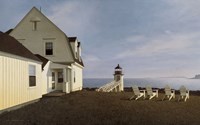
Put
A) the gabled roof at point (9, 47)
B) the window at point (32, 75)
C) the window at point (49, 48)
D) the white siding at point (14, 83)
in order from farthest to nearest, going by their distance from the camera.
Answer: the window at point (49, 48)
the window at point (32, 75)
the gabled roof at point (9, 47)
the white siding at point (14, 83)

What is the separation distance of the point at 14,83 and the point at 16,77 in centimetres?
47

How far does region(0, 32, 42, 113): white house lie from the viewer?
15.4m

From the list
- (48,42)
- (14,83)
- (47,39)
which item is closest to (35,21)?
(47,39)

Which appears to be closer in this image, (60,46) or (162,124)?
(162,124)

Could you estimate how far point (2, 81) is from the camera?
15188 millimetres

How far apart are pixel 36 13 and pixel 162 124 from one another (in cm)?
2429

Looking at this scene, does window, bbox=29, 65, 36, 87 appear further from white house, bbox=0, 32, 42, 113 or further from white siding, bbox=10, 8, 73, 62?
white siding, bbox=10, 8, 73, 62

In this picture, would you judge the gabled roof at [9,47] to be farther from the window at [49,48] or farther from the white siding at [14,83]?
the window at [49,48]

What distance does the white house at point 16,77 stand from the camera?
15371 millimetres

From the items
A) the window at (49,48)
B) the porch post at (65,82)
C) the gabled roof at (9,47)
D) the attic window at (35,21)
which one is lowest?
the porch post at (65,82)

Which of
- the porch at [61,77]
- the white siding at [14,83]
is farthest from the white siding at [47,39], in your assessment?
the white siding at [14,83]

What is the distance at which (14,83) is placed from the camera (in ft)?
55.5

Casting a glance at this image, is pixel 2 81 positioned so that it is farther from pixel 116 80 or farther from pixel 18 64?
pixel 116 80

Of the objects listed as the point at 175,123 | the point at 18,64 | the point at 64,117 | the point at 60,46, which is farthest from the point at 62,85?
the point at 175,123
